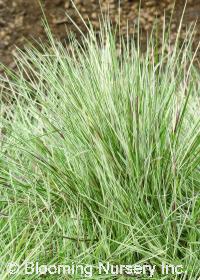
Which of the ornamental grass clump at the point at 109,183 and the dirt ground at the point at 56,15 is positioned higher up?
the dirt ground at the point at 56,15

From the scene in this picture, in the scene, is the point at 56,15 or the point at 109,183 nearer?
the point at 109,183

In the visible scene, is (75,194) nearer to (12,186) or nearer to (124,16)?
(12,186)

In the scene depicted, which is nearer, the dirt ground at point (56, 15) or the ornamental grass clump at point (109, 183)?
A: the ornamental grass clump at point (109, 183)

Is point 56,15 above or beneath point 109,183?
above

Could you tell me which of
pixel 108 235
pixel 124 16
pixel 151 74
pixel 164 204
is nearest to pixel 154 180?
pixel 164 204

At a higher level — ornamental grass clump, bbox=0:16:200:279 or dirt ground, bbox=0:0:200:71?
dirt ground, bbox=0:0:200:71
